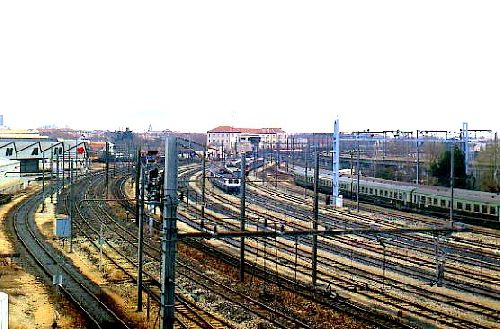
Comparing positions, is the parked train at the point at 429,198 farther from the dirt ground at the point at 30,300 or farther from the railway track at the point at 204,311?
the dirt ground at the point at 30,300

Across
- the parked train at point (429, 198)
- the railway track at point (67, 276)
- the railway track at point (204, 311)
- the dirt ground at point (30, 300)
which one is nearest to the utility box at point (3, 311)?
the railway track at point (67, 276)

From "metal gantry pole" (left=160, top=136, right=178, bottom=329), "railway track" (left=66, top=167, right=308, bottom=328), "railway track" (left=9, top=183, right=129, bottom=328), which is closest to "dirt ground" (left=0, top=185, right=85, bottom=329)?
"railway track" (left=9, top=183, right=129, bottom=328)

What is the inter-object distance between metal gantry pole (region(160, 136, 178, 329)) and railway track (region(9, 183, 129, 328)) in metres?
4.15

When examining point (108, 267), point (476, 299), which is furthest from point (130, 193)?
point (476, 299)

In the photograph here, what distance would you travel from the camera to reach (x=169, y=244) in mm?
7977

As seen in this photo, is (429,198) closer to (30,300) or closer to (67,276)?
(67,276)

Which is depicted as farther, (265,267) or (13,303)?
(265,267)

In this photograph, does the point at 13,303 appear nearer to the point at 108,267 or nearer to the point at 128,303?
the point at 128,303

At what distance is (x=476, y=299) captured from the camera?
13.8 m

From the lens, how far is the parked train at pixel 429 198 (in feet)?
78.6

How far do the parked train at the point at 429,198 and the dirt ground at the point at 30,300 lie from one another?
1682 cm

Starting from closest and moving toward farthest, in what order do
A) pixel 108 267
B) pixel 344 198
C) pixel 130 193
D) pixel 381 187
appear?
1. pixel 108 267
2. pixel 381 187
3. pixel 344 198
4. pixel 130 193

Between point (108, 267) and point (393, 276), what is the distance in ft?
26.5

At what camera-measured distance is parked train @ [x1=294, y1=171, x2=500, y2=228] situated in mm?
23969
